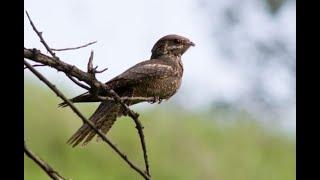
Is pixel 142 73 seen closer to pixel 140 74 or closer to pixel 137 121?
pixel 140 74

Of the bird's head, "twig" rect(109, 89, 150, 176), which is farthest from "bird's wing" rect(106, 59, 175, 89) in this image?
"twig" rect(109, 89, 150, 176)

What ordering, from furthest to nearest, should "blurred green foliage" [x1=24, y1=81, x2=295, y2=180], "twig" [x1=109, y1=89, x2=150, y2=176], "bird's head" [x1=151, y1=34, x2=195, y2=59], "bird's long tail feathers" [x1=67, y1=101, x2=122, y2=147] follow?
"blurred green foliage" [x1=24, y1=81, x2=295, y2=180]
"bird's head" [x1=151, y1=34, x2=195, y2=59]
"bird's long tail feathers" [x1=67, y1=101, x2=122, y2=147]
"twig" [x1=109, y1=89, x2=150, y2=176]

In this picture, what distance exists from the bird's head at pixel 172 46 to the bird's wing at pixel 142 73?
272mm

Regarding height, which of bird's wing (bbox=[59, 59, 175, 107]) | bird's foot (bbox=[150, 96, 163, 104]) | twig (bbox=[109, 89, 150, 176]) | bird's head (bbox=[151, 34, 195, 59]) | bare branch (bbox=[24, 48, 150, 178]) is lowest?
twig (bbox=[109, 89, 150, 176])

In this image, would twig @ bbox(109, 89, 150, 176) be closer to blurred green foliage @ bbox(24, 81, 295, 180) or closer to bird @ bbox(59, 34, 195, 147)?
bird @ bbox(59, 34, 195, 147)

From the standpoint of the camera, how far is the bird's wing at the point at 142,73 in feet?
15.9

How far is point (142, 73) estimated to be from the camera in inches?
199

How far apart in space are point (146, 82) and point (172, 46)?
79 cm

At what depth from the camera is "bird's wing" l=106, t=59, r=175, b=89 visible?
483 centimetres

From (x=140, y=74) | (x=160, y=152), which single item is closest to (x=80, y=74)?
(x=140, y=74)

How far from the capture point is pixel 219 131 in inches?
800
